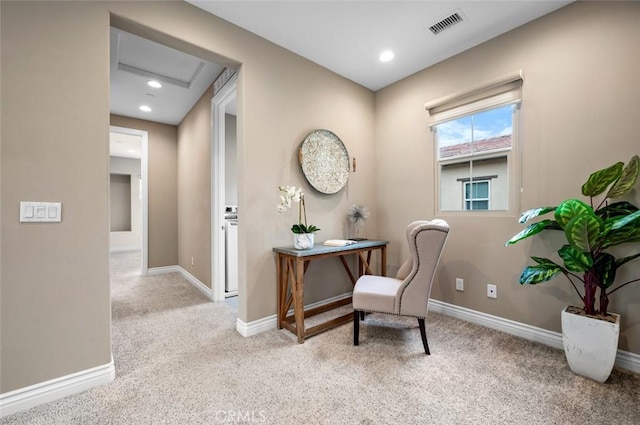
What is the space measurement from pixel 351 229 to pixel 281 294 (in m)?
1.12

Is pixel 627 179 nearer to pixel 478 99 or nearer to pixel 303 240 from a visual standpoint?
pixel 478 99

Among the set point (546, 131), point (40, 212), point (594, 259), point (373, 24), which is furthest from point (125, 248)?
point (594, 259)

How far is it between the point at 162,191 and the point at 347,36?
3796 millimetres

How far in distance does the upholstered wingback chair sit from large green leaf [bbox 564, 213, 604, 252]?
0.67 m

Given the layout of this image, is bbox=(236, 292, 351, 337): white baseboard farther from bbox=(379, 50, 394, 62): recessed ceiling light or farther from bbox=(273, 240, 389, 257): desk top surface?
bbox=(379, 50, 394, 62): recessed ceiling light

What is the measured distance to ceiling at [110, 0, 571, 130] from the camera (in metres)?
2.04

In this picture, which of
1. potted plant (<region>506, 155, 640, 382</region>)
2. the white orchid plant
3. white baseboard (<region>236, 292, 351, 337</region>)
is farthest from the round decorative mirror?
potted plant (<region>506, 155, 640, 382</region>)

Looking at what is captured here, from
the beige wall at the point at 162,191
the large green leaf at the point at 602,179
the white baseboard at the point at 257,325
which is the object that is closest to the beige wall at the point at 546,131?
the large green leaf at the point at 602,179

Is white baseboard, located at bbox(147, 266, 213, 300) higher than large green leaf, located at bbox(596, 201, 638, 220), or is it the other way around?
large green leaf, located at bbox(596, 201, 638, 220)

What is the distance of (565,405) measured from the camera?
145 centimetres

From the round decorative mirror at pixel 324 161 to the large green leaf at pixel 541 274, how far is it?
5.78ft

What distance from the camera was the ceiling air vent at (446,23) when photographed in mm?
2137

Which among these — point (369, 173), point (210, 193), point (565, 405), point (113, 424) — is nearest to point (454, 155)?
point (369, 173)

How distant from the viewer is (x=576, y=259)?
1642 millimetres
